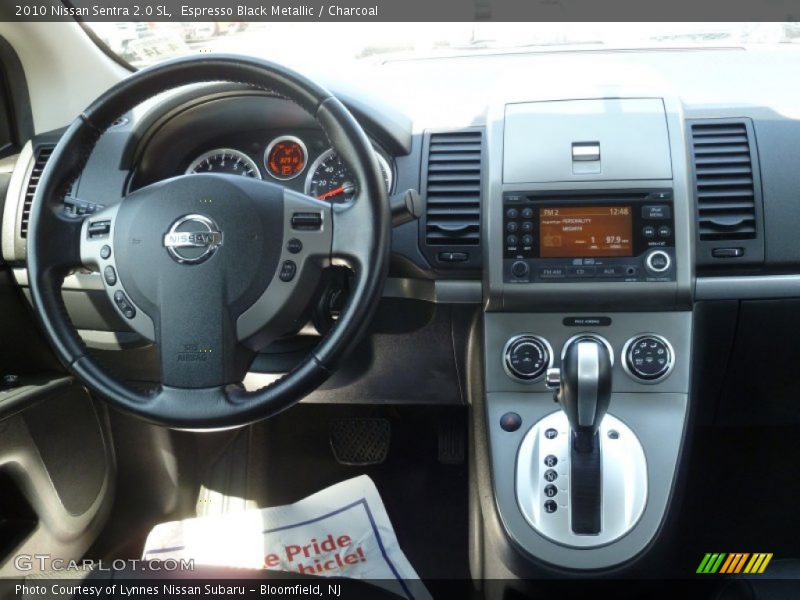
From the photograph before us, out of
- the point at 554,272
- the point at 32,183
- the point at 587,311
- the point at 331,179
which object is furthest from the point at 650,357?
the point at 32,183

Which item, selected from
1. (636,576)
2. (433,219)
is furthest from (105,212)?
(636,576)

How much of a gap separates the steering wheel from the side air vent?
40cm

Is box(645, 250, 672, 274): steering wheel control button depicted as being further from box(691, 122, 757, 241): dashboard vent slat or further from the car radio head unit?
box(691, 122, 757, 241): dashboard vent slat

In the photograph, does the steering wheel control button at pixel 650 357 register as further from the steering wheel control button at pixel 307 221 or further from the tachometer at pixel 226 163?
the tachometer at pixel 226 163

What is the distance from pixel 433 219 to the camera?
5.26ft

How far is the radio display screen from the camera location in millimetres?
1505

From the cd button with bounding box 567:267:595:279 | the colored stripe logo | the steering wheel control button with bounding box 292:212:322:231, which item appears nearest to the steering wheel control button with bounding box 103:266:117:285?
the steering wheel control button with bounding box 292:212:322:231

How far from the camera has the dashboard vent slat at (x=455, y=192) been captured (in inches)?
62.4

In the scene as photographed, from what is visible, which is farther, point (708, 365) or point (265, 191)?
point (708, 365)

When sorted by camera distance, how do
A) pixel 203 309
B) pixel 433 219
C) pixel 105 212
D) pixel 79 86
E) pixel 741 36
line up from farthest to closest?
1. pixel 79 86
2. pixel 741 36
3. pixel 433 219
4. pixel 105 212
5. pixel 203 309

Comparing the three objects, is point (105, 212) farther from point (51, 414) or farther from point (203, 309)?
point (51, 414)

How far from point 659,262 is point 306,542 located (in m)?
0.95

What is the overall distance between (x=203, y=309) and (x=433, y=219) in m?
0.50

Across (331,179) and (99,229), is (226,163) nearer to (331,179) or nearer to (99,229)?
(331,179)
